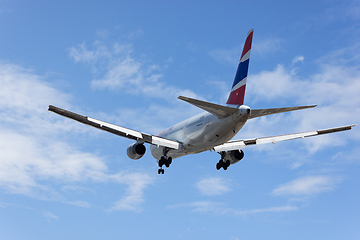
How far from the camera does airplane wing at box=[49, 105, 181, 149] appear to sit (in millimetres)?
24833

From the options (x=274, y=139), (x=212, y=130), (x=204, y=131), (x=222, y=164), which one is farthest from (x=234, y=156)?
(x=212, y=130)

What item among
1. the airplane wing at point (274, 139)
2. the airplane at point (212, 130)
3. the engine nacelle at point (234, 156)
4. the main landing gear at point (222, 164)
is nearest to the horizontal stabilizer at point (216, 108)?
the airplane at point (212, 130)

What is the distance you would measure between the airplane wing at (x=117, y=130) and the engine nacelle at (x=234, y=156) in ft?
17.4

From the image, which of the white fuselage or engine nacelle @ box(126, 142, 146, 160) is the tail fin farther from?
engine nacelle @ box(126, 142, 146, 160)

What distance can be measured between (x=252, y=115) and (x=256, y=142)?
816cm

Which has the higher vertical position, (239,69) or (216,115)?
(239,69)

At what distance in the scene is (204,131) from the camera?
2778 centimetres

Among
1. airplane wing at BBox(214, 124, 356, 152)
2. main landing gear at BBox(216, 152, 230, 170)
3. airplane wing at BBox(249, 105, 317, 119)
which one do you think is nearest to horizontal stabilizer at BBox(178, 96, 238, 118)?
airplane wing at BBox(249, 105, 317, 119)

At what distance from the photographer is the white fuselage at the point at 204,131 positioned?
25547 millimetres

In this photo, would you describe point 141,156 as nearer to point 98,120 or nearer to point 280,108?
point 98,120

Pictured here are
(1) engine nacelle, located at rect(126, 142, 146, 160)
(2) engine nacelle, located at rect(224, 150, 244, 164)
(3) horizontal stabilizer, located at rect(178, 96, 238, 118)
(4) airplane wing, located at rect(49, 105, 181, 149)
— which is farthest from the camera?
(2) engine nacelle, located at rect(224, 150, 244, 164)

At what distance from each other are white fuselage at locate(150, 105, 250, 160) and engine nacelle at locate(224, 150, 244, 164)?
3549 mm

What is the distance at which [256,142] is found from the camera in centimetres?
3291

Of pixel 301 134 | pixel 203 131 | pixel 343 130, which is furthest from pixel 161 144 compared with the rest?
pixel 343 130
